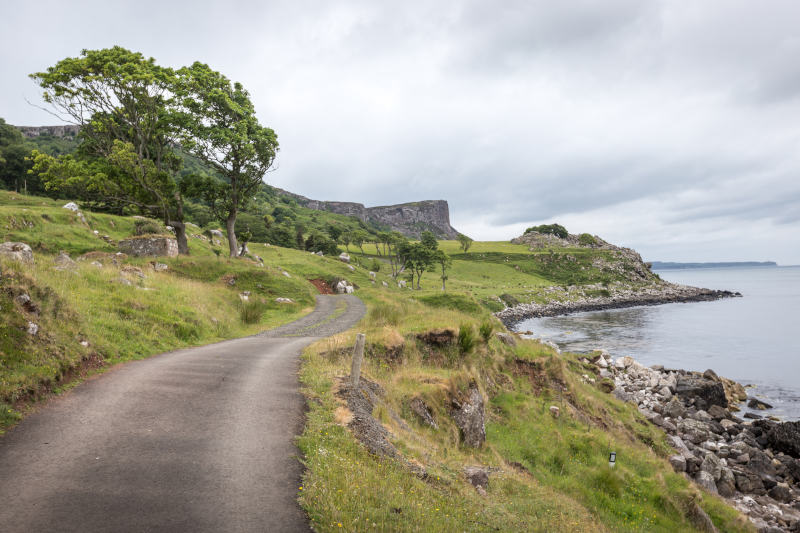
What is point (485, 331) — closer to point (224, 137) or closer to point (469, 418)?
point (469, 418)

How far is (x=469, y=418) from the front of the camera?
1459cm

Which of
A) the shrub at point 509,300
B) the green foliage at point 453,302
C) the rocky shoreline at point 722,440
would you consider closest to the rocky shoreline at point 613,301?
the shrub at point 509,300

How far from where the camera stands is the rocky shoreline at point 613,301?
2840 inches

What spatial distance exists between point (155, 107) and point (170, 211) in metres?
8.16

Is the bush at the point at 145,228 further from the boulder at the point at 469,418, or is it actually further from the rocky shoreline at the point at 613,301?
the rocky shoreline at the point at 613,301

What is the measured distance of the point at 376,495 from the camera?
20.8 ft

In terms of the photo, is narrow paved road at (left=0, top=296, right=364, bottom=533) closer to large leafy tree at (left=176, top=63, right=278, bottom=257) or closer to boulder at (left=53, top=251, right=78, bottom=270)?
boulder at (left=53, top=251, right=78, bottom=270)

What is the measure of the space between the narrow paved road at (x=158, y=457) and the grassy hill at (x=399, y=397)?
65 cm

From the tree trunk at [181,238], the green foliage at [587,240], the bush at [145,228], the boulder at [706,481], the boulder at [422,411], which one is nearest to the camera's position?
the boulder at [422,411]

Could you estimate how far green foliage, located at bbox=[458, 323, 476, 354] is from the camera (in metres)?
20.1

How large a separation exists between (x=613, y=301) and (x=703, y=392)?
68.8m

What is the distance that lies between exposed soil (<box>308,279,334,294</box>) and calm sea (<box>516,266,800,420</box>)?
29910 millimetres

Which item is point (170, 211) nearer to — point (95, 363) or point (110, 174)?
point (110, 174)

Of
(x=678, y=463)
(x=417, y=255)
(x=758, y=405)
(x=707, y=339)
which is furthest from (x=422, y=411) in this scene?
(x=417, y=255)
